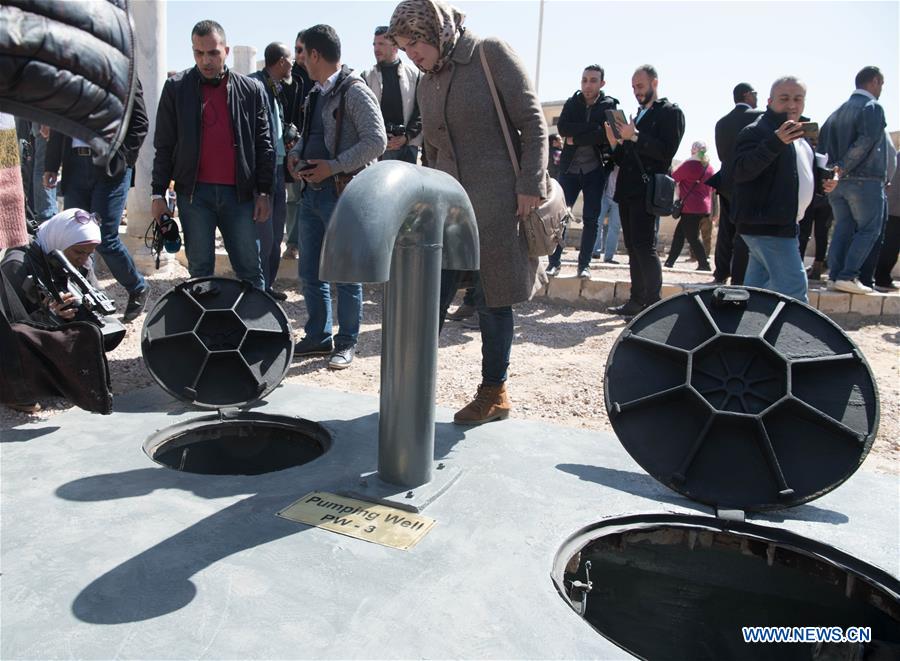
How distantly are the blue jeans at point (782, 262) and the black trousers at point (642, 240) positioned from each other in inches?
57.7

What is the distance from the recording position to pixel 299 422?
328cm

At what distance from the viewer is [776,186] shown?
Result: 14.1ft

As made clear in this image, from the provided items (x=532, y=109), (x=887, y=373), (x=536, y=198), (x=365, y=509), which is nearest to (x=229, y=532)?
(x=365, y=509)

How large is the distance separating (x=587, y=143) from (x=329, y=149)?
3215mm

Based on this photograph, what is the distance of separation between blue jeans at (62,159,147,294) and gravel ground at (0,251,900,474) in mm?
504

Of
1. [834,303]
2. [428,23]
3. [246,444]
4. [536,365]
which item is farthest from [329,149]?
[834,303]

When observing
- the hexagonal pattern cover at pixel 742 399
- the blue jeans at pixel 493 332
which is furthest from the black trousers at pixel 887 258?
the blue jeans at pixel 493 332

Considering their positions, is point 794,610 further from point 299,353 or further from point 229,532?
point 299,353

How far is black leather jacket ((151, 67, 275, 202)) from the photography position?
431 centimetres

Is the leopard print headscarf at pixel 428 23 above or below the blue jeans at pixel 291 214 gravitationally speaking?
above

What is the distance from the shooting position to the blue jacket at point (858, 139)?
20.8ft

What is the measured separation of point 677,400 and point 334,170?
2.43 meters

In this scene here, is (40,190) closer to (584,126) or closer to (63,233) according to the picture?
(63,233)

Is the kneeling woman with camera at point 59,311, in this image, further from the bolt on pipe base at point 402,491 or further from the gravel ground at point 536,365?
the bolt on pipe base at point 402,491
